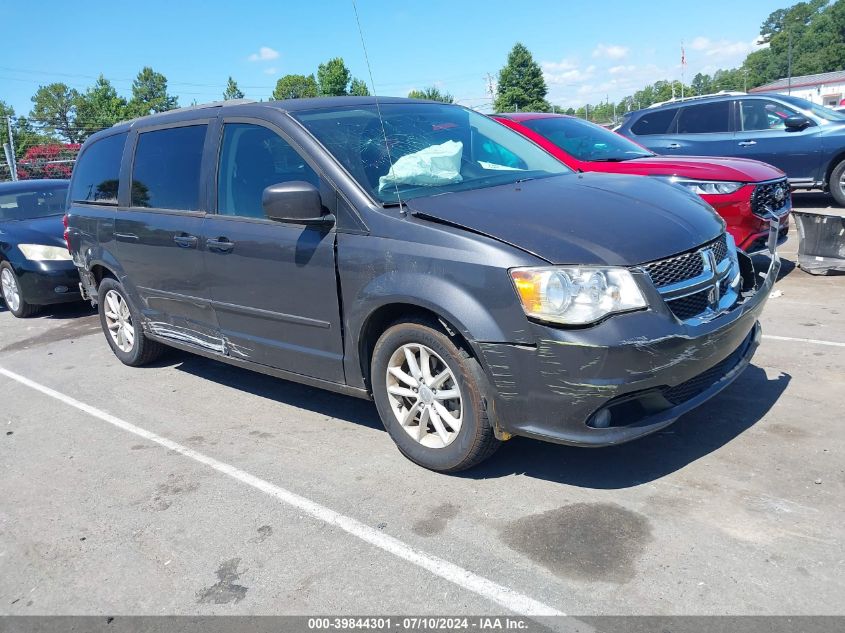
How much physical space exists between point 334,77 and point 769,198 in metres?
74.5

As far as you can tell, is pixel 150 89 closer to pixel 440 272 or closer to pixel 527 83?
pixel 527 83

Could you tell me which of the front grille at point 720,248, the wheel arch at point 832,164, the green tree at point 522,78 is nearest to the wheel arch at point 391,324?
the front grille at point 720,248

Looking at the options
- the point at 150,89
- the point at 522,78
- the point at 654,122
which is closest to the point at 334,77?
the point at 522,78

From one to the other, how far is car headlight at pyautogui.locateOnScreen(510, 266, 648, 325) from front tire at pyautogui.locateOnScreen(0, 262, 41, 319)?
7711 millimetres

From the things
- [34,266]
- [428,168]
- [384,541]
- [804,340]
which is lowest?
[384,541]

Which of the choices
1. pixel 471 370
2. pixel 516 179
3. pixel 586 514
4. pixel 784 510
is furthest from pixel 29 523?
pixel 784 510

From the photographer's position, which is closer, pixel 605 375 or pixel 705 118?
pixel 605 375

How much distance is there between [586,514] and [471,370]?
81 centimetres

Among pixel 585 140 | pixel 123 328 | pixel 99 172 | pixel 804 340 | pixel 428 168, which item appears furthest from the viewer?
pixel 585 140

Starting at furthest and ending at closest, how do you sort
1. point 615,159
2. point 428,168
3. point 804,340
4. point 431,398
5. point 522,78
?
point 522,78
point 615,159
point 804,340
point 428,168
point 431,398

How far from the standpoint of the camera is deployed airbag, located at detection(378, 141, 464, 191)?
4.01 metres

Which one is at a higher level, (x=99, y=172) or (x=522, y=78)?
(x=522, y=78)

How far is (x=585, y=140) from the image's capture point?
26.4 feet

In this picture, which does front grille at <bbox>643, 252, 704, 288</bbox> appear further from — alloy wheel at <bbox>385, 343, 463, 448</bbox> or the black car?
the black car
